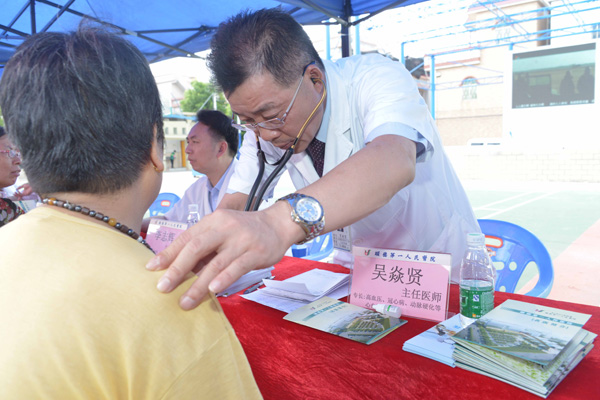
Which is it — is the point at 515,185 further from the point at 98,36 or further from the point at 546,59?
the point at 98,36

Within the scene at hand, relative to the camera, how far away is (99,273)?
56cm

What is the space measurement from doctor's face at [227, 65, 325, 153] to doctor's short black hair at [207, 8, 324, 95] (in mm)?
19

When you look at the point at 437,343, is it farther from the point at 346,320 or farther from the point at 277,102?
the point at 277,102

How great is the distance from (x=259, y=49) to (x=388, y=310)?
79 cm

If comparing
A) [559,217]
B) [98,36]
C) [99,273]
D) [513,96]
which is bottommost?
[559,217]

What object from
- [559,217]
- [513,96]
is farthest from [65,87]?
[513,96]

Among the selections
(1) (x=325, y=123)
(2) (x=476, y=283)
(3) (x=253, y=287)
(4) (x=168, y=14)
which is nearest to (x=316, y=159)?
(1) (x=325, y=123)

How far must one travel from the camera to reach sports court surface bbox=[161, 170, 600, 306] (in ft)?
11.3

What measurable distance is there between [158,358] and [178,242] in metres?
0.17

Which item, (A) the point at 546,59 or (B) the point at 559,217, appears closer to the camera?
(B) the point at 559,217

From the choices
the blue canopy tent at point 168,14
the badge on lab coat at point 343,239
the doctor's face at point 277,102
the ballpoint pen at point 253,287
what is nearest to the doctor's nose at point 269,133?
the doctor's face at point 277,102

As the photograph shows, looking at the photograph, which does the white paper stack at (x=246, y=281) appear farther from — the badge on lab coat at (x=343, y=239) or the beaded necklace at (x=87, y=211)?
the beaded necklace at (x=87, y=211)

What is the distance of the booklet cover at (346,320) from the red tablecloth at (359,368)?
16 mm

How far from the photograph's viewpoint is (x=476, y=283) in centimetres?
106
